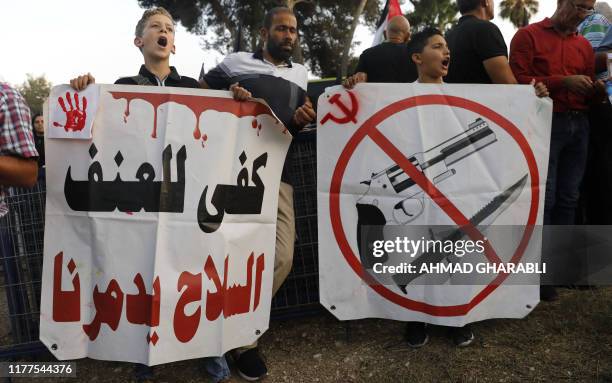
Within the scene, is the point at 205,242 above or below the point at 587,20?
below

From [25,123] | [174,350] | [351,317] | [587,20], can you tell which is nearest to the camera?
[25,123]

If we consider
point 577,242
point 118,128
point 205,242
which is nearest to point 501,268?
point 577,242

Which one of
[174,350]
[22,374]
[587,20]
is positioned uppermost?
[587,20]

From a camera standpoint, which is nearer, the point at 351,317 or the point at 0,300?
the point at 351,317

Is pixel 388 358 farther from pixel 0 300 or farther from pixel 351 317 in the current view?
pixel 0 300

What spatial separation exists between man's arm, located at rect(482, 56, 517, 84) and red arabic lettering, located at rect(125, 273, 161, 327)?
2296 millimetres

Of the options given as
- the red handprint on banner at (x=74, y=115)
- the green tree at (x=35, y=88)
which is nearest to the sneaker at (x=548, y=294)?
the red handprint on banner at (x=74, y=115)

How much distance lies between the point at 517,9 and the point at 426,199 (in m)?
25.7

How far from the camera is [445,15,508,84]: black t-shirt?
3018mm

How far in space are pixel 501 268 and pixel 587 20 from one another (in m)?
2.30

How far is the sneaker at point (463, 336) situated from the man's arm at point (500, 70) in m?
1.49

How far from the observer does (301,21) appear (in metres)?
19.7

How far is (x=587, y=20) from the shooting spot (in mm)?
3701

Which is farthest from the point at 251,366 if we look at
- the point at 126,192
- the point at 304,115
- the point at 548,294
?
the point at 548,294
